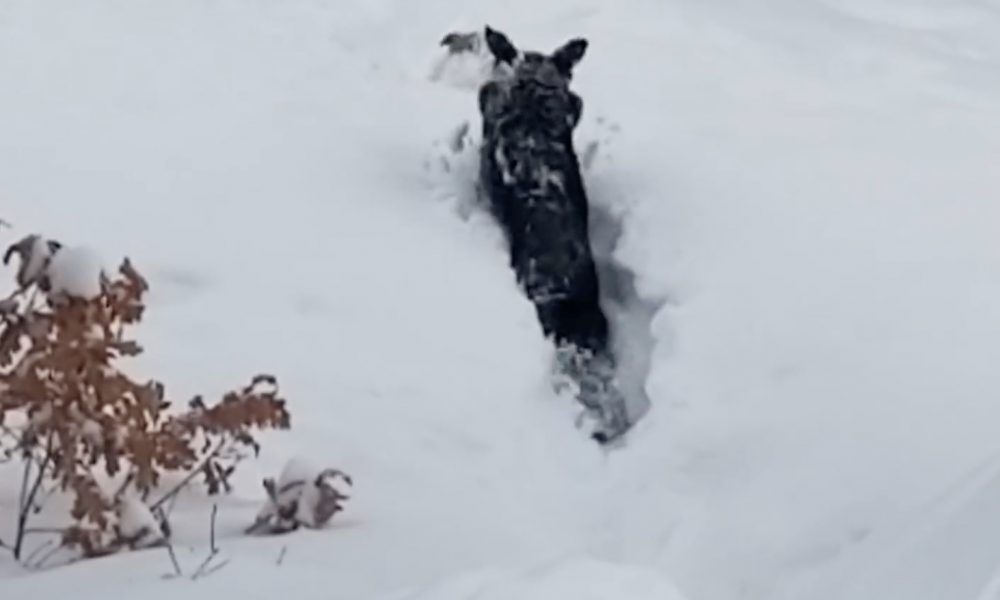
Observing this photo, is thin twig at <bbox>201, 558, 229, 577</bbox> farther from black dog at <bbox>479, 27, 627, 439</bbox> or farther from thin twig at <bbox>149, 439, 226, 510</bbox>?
black dog at <bbox>479, 27, 627, 439</bbox>

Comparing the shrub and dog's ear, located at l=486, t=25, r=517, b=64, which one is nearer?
the shrub

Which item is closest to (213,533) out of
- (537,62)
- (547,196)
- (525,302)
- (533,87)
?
(525,302)

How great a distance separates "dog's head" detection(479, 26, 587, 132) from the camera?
484 cm

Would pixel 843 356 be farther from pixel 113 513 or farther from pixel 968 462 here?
pixel 113 513

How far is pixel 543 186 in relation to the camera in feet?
15.6

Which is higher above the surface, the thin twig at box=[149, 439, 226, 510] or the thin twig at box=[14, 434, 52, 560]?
the thin twig at box=[149, 439, 226, 510]

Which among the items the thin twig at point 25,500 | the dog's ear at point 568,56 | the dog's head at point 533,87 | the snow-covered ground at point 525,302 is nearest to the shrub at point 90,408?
the thin twig at point 25,500

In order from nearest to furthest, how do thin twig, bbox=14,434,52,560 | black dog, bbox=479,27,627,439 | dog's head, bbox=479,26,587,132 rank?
thin twig, bbox=14,434,52,560, black dog, bbox=479,27,627,439, dog's head, bbox=479,26,587,132

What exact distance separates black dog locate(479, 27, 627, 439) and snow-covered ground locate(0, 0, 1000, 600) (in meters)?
0.08

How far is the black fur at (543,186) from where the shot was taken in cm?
458

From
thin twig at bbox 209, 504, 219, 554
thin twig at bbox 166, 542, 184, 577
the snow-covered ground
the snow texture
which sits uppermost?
the snow-covered ground

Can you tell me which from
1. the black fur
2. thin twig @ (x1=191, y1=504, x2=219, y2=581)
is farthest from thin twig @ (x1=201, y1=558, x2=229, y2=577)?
the black fur

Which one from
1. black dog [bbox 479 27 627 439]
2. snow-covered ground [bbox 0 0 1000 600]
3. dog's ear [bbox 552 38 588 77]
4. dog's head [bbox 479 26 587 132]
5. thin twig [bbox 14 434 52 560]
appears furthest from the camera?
dog's ear [bbox 552 38 588 77]

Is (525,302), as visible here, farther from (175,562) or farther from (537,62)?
(175,562)
